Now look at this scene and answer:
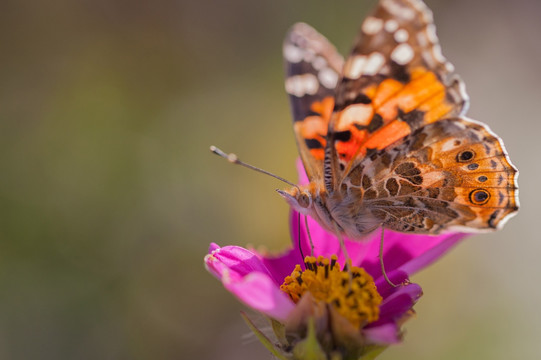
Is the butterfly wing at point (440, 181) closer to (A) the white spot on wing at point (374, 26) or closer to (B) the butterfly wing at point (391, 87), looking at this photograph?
(B) the butterfly wing at point (391, 87)

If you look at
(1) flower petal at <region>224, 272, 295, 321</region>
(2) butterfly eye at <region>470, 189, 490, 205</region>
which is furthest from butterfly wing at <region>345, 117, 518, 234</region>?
(1) flower petal at <region>224, 272, 295, 321</region>

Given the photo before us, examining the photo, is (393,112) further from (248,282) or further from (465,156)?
(248,282)

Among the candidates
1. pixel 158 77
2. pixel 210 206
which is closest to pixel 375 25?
pixel 210 206

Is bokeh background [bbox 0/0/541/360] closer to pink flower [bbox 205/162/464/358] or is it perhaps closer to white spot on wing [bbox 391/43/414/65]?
pink flower [bbox 205/162/464/358]

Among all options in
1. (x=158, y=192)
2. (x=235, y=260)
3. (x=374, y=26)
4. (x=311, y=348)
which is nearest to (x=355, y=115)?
(x=374, y=26)

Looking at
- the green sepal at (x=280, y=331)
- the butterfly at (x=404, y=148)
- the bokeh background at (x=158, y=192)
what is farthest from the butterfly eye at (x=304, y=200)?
the bokeh background at (x=158, y=192)

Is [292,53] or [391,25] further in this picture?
[292,53]
